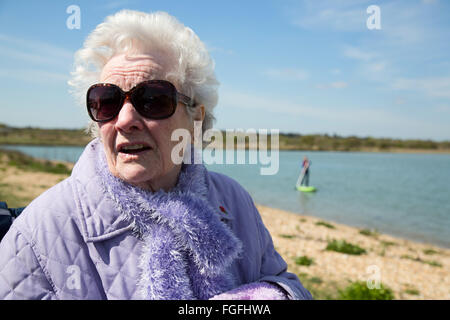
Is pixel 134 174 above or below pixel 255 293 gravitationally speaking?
above

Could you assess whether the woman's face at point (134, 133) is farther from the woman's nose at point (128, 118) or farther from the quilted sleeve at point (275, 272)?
the quilted sleeve at point (275, 272)

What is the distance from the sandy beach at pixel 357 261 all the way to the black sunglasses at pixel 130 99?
4853 mm

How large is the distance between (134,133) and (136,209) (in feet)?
1.21

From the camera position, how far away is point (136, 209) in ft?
5.03

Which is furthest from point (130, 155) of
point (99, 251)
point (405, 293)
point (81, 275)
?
point (405, 293)

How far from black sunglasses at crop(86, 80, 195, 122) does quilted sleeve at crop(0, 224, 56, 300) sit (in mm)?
651

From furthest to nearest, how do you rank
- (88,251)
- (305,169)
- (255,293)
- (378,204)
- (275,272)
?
1. (305,169)
2. (378,204)
3. (275,272)
4. (255,293)
5. (88,251)

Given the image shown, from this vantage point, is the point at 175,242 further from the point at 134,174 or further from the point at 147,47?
the point at 147,47

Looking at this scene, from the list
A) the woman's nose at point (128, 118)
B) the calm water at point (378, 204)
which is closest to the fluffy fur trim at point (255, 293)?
the woman's nose at point (128, 118)

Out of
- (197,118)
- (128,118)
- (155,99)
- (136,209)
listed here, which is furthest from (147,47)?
(136,209)

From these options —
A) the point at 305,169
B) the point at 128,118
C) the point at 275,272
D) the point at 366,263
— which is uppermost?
the point at 128,118

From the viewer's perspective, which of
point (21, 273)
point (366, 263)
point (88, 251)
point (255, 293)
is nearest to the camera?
point (21, 273)

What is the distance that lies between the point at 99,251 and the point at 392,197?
25189mm

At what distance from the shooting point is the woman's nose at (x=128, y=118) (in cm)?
158
